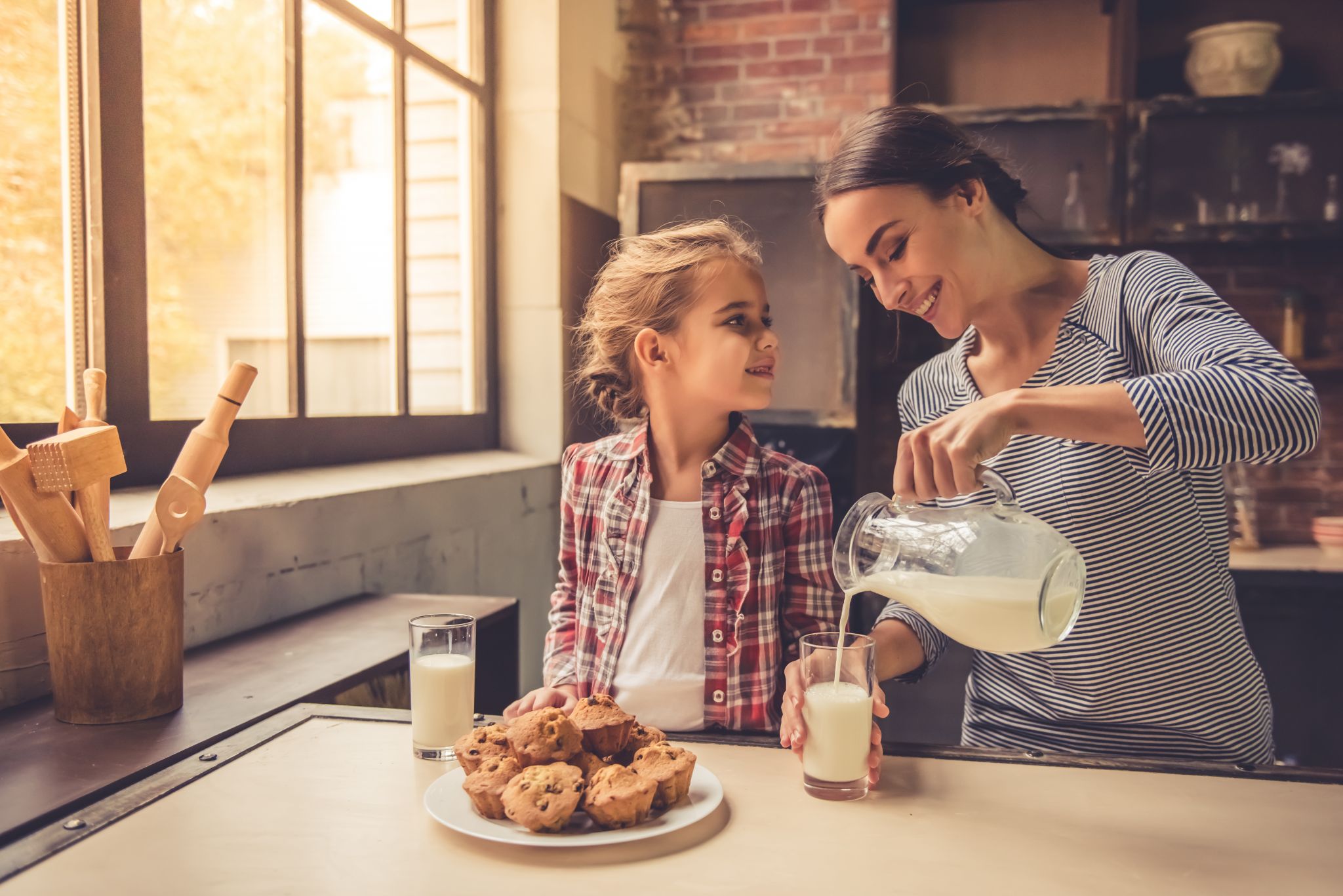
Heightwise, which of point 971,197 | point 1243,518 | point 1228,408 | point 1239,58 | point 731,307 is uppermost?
point 1239,58

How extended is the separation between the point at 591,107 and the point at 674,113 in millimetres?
349

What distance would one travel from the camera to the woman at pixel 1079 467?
1188mm

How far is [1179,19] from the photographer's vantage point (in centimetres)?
306

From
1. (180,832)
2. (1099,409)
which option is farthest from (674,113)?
(180,832)

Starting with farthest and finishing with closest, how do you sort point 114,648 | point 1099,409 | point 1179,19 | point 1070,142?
point 1179,19 → point 1070,142 → point 114,648 → point 1099,409

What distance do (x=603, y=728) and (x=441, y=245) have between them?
7.09 ft

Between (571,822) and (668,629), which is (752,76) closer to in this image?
(668,629)

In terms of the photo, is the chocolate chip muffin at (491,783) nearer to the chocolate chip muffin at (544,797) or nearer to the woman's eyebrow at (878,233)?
the chocolate chip muffin at (544,797)

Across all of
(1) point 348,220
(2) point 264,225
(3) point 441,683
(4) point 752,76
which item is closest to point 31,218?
(2) point 264,225

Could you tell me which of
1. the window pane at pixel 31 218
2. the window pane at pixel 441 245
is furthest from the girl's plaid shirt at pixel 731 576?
the window pane at pixel 441 245

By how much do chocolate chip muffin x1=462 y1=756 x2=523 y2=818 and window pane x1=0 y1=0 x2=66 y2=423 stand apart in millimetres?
1011

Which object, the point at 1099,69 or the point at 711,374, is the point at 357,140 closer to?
the point at 711,374

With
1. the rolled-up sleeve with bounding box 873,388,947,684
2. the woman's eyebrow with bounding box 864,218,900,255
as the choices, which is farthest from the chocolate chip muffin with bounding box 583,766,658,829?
the woman's eyebrow with bounding box 864,218,900,255

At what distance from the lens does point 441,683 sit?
99 cm
